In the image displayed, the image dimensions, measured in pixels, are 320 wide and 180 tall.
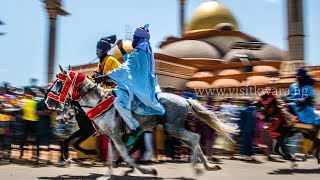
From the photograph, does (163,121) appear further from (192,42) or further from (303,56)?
(192,42)

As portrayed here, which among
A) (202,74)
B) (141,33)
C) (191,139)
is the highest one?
(202,74)

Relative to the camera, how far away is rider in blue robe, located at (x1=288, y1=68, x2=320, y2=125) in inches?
333

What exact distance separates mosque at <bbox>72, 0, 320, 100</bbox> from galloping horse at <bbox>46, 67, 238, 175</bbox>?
14.7 meters

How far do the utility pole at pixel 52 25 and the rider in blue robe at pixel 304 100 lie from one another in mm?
19095

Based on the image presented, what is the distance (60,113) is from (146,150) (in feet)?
9.32

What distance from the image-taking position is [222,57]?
38.2 m

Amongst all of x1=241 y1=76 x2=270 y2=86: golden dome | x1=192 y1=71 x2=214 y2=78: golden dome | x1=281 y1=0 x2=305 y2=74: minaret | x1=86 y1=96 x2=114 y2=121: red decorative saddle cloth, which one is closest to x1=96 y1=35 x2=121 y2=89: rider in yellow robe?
x1=86 y1=96 x2=114 y2=121: red decorative saddle cloth

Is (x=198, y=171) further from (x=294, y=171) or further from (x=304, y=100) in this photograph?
(x=304, y=100)

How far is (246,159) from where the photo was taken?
10359 millimetres

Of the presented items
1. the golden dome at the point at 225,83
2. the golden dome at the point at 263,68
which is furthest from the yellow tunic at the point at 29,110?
the golden dome at the point at 263,68

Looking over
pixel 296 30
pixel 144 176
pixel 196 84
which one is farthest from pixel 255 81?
pixel 144 176

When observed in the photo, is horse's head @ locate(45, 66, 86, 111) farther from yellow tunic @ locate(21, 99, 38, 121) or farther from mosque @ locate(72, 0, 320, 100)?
mosque @ locate(72, 0, 320, 100)

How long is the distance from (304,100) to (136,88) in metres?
3.97

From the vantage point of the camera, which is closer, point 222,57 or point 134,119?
point 134,119
